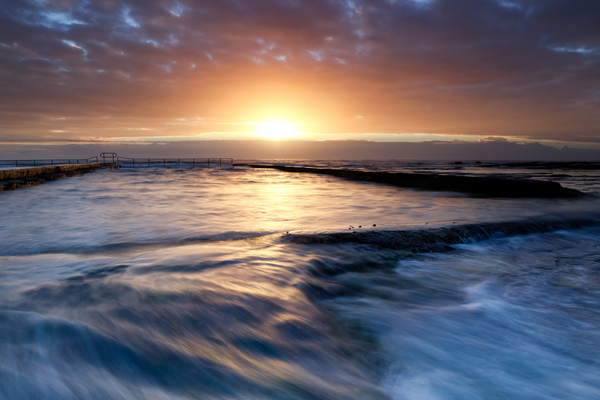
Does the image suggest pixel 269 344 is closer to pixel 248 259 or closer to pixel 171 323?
pixel 171 323

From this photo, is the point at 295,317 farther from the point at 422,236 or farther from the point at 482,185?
the point at 482,185

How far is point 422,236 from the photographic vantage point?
5938mm

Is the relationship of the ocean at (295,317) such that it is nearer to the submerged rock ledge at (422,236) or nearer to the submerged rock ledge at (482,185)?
the submerged rock ledge at (422,236)

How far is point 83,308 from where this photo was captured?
3078 mm

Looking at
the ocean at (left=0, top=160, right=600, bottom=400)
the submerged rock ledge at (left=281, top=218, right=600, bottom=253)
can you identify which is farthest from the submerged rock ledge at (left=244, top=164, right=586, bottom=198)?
the ocean at (left=0, top=160, right=600, bottom=400)

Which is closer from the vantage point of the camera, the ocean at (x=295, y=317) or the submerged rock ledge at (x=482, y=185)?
the ocean at (x=295, y=317)

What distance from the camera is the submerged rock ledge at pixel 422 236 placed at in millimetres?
5645

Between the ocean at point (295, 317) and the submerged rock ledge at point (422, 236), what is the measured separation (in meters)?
0.06

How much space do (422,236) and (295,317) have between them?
11.6ft

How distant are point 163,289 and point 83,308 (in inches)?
28.9

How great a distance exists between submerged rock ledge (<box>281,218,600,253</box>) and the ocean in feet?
0.20

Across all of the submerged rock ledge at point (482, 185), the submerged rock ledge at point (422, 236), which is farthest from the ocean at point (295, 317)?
the submerged rock ledge at point (482, 185)

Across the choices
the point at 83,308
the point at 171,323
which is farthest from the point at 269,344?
the point at 83,308

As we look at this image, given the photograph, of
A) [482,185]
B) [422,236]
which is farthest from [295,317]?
[482,185]
